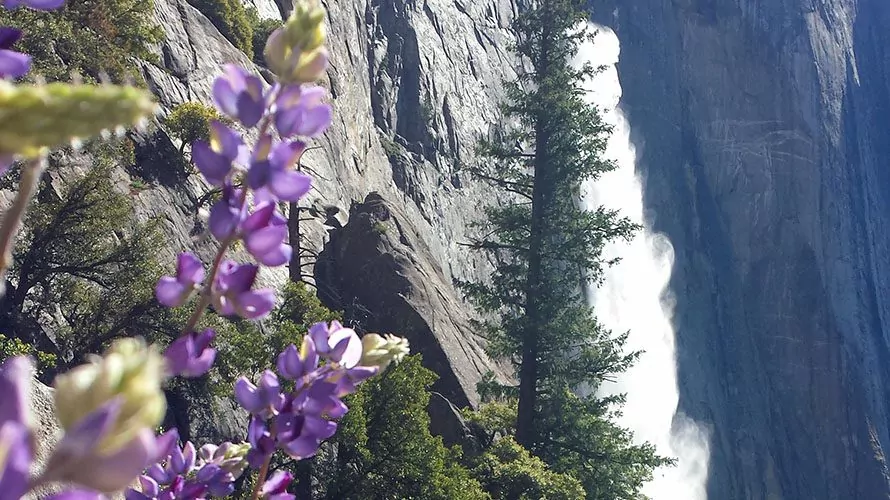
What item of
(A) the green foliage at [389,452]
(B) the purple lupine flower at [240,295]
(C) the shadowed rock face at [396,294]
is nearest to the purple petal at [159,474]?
(B) the purple lupine flower at [240,295]

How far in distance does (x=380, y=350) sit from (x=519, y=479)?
10331 millimetres

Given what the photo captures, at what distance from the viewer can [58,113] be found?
0.48m

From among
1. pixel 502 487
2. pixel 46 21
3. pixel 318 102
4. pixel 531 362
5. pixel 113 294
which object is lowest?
pixel 318 102

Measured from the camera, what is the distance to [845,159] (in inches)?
1617

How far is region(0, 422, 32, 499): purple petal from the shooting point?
1.56 feet

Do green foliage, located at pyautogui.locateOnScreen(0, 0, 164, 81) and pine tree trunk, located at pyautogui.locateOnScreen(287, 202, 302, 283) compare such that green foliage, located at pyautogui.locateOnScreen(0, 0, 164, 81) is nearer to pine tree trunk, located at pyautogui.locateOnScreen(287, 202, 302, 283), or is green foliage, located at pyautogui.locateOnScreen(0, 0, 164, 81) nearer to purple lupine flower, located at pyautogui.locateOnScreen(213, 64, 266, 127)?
pine tree trunk, located at pyautogui.locateOnScreen(287, 202, 302, 283)

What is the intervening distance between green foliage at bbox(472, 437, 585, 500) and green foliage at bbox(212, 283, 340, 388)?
3523 millimetres

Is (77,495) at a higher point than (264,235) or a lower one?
lower

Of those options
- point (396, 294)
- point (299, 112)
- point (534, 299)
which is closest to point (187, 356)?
point (299, 112)

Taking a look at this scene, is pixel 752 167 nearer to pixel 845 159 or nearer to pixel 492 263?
pixel 845 159

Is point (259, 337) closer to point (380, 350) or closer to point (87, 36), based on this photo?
point (87, 36)

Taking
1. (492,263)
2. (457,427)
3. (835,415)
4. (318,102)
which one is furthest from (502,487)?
(835,415)

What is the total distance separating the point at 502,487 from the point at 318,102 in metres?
10.9

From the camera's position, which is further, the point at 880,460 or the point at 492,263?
the point at 880,460
